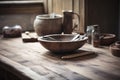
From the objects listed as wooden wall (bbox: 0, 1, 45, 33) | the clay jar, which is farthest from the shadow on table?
wooden wall (bbox: 0, 1, 45, 33)

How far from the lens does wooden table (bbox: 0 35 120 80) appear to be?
3.80 feet

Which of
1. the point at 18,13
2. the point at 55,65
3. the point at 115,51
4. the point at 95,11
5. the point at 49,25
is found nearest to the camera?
the point at 55,65

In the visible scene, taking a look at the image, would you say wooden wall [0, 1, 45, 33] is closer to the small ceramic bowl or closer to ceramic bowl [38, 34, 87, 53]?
ceramic bowl [38, 34, 87, 53]

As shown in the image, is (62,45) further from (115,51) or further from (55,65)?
(115,51)

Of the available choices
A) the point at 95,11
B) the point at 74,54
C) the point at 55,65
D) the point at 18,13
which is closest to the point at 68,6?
the point at 95,11

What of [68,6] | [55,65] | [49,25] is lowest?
[55,65]

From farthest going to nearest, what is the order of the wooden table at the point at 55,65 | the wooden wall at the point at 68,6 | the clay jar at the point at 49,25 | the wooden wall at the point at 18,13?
the wooden wall at the point at 18,13 < the wooden wall at the point at 68,6 < the clay jar at the point at 49,25 < the wooden table at the point at 55,65

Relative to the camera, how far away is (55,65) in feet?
4.33

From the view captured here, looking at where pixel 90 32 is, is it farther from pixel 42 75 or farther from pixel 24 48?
pixel 42 75

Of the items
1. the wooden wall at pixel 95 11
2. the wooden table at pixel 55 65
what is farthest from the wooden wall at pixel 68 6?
the wooden table at pixel 55 65

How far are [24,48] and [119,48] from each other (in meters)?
0.61

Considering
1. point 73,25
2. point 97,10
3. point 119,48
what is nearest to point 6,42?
point 73,25

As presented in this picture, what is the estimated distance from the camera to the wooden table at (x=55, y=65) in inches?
45.6

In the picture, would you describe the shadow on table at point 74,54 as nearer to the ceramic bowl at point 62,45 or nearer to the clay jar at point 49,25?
the ceramic bowl at point 62,45
